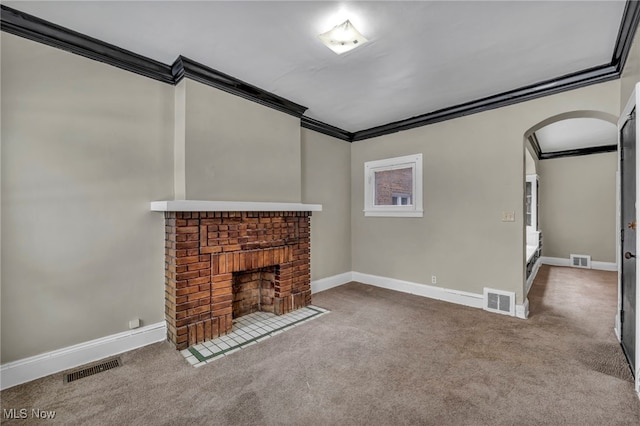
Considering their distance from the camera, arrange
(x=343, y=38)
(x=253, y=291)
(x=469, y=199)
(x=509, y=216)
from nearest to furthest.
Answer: (x=343, y=38) → (x=509, y=216) → (x=253, y=291) → (x=469, y=199)

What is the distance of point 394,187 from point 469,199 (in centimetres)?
114

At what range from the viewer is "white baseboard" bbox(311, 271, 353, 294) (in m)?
4.20

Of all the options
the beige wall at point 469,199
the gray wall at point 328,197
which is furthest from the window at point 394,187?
the gray wall at point 328,197

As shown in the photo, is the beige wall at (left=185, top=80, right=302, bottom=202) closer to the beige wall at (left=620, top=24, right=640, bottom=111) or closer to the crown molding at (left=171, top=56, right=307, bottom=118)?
the crown molding at (left=171, top=56, right=307, bottom=118)

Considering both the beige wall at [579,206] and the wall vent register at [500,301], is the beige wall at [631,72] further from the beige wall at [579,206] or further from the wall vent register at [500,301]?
the beige wall at [579,206]

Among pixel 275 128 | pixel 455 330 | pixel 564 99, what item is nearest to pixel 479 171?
pixel 564 99

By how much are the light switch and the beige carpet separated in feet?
3.71

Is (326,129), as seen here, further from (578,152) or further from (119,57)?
(578,152)

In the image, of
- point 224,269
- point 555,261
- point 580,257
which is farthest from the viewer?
point 555,261

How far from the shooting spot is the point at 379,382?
2029 mm

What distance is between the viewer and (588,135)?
5090mm

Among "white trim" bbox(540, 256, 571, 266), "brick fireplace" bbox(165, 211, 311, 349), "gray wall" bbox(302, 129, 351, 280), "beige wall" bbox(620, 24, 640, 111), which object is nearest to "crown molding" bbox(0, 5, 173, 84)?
"brick fireplace" bbox(165, 211, 311, 349)

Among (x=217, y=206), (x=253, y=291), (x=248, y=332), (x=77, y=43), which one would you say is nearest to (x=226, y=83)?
(x=77, y=43)

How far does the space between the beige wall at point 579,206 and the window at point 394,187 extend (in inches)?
177
